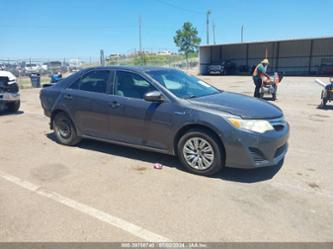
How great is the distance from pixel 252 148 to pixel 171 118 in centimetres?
125

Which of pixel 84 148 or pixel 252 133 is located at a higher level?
pixel 252 133

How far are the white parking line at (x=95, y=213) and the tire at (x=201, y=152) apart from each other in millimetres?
1529

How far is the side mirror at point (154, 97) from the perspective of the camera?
4312mm

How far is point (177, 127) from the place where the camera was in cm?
427

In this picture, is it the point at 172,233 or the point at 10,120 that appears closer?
the point at 172,233

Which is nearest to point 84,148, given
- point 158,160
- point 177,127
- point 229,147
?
point 158,160

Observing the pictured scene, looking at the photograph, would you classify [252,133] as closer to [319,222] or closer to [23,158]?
[319,222]

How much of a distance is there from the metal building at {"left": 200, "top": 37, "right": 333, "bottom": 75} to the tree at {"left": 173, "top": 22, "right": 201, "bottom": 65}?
17.9m

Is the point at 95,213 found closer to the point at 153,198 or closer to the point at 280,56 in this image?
the point at 153,198

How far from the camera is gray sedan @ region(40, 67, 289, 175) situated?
3.89 meters

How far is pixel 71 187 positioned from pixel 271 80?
→ 32.4 feet

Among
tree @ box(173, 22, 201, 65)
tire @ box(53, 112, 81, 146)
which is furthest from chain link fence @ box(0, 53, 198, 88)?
tire @ box(53, 112, 81, 146)

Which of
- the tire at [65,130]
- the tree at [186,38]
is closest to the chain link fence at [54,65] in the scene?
the tree at [186,38]

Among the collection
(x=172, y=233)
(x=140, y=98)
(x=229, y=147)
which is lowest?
(x=172, y=233)
